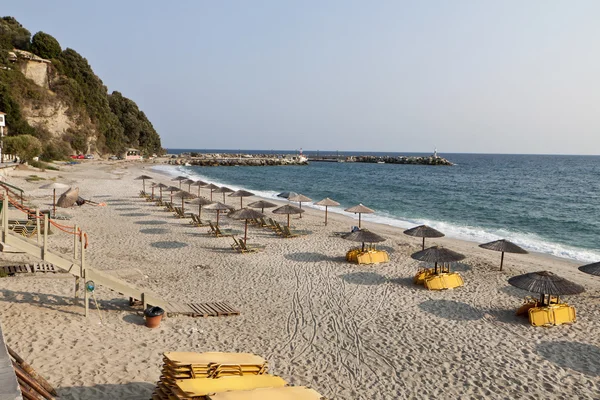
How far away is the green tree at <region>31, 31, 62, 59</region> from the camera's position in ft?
200

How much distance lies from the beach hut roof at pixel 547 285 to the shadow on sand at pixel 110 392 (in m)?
7.94

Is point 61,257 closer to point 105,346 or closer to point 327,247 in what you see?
point 105,346

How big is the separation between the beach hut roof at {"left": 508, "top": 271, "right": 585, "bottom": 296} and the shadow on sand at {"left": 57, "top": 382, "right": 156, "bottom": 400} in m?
7.94

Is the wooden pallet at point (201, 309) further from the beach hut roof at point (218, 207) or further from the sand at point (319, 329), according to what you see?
the beach hut roof at point (218, 207)

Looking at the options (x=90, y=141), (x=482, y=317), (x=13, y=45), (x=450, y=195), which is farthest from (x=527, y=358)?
(x=13, y=45)

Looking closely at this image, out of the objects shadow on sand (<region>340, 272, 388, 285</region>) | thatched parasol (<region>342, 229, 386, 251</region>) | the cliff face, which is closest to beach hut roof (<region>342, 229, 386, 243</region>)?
thatched parasol (<region>342, 229, 386, 251</region>)

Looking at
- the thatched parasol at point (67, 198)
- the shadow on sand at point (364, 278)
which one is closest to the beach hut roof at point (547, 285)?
the shadow on sand at point (364, 278)

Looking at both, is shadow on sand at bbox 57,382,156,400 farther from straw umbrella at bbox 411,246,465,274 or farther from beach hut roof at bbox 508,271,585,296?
beach hut roof at bbox 508,271,585,296

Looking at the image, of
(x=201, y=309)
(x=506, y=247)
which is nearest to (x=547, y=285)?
(x=506, y=247)

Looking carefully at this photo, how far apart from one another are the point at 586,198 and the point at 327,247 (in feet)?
124

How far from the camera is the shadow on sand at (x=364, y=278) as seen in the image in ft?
39.9

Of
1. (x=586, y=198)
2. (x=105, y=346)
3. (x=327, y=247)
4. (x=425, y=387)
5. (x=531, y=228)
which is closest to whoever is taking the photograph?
(x=425, y=387)

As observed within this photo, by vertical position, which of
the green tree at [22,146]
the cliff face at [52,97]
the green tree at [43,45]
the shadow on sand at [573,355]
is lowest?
the shadow on sand at [573,355]

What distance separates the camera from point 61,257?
8.10 m
